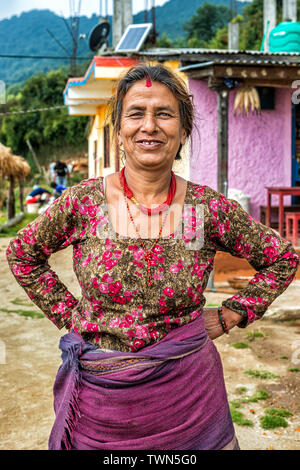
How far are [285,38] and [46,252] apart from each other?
9.56 meters

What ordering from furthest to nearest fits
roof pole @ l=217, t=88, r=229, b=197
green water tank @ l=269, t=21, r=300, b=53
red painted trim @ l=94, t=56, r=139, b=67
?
green water tank @ l=269, t=21, r=300, b=53 < red painted trim @ l=94, t=56, r=139, b=67 < roof pole @ l=217, t=88, r=229, b=197

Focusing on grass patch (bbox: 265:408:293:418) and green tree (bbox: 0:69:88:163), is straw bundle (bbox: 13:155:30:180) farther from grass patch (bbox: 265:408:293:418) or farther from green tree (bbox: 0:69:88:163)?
grass patch (bbox: 265:408:293:418)

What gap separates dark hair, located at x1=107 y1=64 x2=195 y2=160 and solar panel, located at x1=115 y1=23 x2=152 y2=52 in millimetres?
7749

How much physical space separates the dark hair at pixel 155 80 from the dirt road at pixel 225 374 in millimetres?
2311

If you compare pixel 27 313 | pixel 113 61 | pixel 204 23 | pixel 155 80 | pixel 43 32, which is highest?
pixel 43 32


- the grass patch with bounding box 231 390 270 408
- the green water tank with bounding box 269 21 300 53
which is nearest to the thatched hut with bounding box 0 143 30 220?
the green water tank with bounding box 269 21 300 53

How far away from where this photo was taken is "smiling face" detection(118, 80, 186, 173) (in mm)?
1803

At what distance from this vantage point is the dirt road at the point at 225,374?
3.51m

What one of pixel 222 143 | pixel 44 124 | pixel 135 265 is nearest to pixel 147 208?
pixel 135 265

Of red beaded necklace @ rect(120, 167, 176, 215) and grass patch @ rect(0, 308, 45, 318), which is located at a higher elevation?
red beaded necklace @ rect(120, 167, 176, 215)

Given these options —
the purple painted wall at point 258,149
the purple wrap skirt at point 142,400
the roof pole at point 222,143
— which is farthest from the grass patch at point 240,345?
the purple painted wall at point 258,149

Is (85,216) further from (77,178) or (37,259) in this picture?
(77,178)

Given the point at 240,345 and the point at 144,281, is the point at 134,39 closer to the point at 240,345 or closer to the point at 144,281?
the point at 240,345

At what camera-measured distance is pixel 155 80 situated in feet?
6.01
